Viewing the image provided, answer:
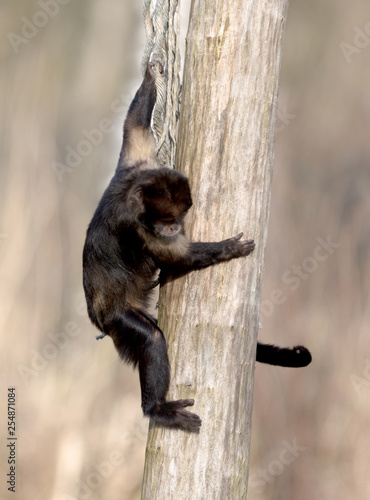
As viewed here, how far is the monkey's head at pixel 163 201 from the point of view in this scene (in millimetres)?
3303

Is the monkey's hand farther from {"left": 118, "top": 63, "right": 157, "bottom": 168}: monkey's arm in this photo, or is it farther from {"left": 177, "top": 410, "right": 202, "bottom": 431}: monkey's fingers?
{"left": 118, "top": 63, "right": 157, "bottom": 168}: monkey's arm

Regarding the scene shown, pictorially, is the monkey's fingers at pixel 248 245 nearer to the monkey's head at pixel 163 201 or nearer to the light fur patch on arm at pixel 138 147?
the monkey's head at pixel 163 201

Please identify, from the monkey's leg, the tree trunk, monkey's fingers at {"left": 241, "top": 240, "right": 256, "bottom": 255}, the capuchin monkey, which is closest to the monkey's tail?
the capuchin monkey

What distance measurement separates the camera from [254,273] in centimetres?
331

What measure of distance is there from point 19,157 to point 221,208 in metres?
4.82

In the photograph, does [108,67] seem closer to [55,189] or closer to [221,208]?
[55,189]

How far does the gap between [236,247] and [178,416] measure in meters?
0.89

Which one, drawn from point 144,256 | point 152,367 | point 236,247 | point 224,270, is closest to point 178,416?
point 152,367

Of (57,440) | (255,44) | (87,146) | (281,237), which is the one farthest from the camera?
(87,146)

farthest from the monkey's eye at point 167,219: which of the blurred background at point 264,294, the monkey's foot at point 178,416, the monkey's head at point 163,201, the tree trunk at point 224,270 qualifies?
the blurred background at point 264,294

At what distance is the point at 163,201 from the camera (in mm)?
3416

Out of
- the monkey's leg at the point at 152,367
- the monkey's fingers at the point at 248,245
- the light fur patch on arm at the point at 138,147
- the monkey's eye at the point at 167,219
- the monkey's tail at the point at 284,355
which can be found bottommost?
the monkey's leg at the point at 152,367

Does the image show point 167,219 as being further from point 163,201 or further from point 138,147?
point 138,147

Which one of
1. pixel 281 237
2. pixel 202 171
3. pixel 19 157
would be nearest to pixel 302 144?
pixel 281 237
